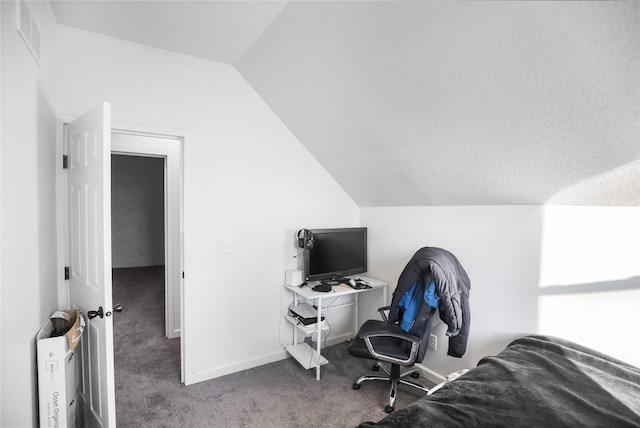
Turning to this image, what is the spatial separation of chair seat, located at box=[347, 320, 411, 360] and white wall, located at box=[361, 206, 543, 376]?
552 millimetres

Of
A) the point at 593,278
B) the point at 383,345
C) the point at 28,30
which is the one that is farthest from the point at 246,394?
the point at 28,30

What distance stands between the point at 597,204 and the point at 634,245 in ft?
0.90

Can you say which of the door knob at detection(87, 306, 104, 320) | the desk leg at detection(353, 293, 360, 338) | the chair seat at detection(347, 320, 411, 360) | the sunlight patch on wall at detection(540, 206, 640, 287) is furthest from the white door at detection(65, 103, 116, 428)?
the sunlight patch on wall at detection(540, 206, 640, 287)

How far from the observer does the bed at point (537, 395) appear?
1.14 m

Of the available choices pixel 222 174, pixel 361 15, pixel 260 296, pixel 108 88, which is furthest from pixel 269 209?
pixel 361 15

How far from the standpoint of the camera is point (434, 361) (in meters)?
2.65

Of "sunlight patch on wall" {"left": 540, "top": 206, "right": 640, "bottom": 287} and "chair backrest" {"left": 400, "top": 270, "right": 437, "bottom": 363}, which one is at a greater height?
"sunlight patch on wall" {"left": 540, "top": 206, "right": 640, "bottom": 287}

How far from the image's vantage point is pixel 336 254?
122 inches

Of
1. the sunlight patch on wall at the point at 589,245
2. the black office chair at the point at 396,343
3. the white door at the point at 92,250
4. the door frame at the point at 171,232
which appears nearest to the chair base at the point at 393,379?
the black office chair at the point at 396,343

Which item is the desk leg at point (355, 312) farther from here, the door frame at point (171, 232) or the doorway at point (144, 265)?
the door frame at point (171, 232)

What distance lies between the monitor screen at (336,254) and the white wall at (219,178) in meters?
0.27

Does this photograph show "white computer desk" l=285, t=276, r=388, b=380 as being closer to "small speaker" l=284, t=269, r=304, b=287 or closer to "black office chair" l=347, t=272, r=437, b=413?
"small speaker" l=284, t=269, r=304, b=287

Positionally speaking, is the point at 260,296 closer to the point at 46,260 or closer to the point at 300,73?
the point at 46,260

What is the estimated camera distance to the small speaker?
2.91 metres
